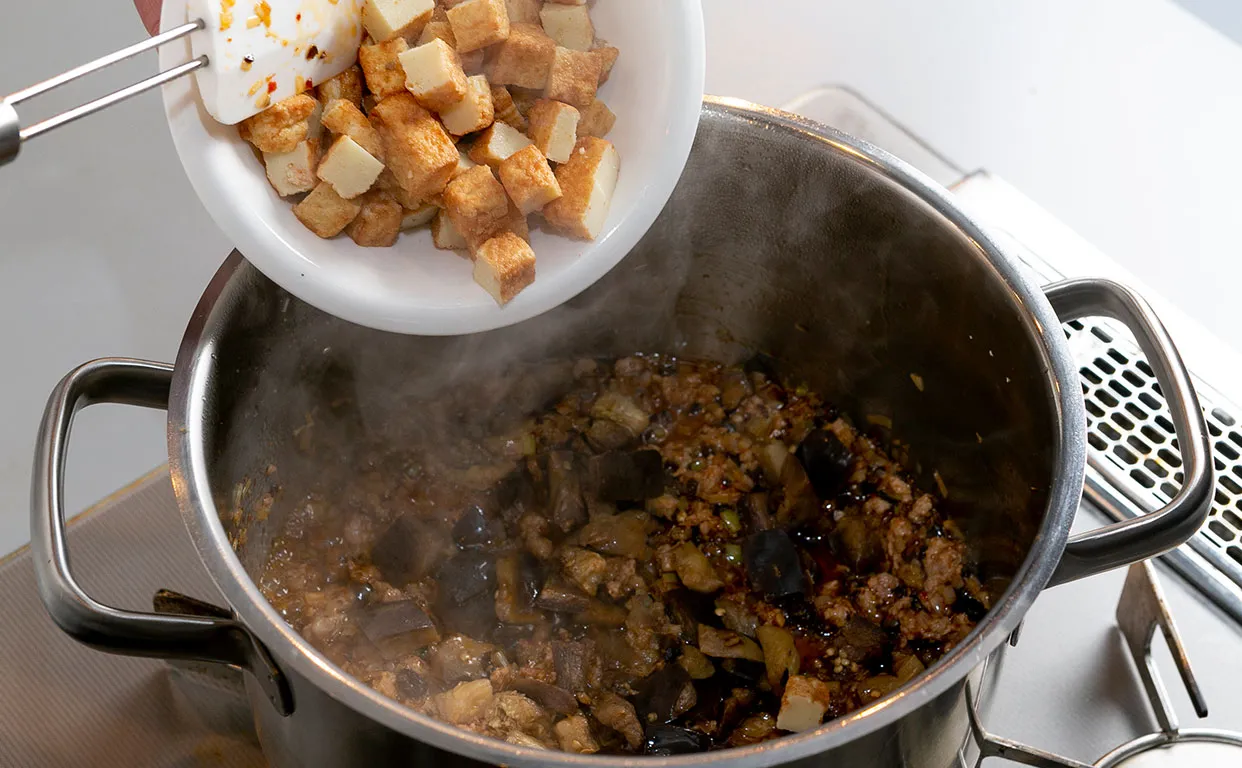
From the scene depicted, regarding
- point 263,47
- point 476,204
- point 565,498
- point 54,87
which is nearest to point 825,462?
point 565,498

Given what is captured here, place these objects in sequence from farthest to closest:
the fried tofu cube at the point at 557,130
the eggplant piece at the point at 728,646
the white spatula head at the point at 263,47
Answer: the eggplant piece at the point at 728,646 → the fried tofu cube at the point at 557,130 → the white spatula head at the point at 263,47

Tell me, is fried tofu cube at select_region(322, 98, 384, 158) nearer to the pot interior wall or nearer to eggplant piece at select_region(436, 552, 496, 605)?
the pot interior wall

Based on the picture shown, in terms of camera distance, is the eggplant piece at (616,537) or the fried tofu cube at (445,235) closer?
the fried tofu cube at (445,235)

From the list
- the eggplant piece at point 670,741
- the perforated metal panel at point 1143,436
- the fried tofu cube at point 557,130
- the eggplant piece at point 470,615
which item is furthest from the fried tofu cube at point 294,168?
the perforated metal panel at point 1143,436

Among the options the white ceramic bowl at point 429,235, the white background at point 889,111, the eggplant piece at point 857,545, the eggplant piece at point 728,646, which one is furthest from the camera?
the white background at point 889,111

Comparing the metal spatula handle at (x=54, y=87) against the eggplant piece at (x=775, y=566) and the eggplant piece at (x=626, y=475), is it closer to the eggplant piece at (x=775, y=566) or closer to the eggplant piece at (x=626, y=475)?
the eggplant piece at (x=626, y=475)

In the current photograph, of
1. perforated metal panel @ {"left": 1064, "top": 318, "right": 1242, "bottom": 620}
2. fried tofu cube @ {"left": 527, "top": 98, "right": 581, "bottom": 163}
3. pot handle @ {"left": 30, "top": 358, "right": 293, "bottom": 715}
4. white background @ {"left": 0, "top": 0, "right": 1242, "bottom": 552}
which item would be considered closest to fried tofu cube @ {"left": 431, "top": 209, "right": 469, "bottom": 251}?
fried tofu cube @ {"left": 527, "top": 98, "right": 581, "bottom": 163}

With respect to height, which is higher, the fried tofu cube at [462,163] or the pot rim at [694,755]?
the fried tofu cube at [462,163]
